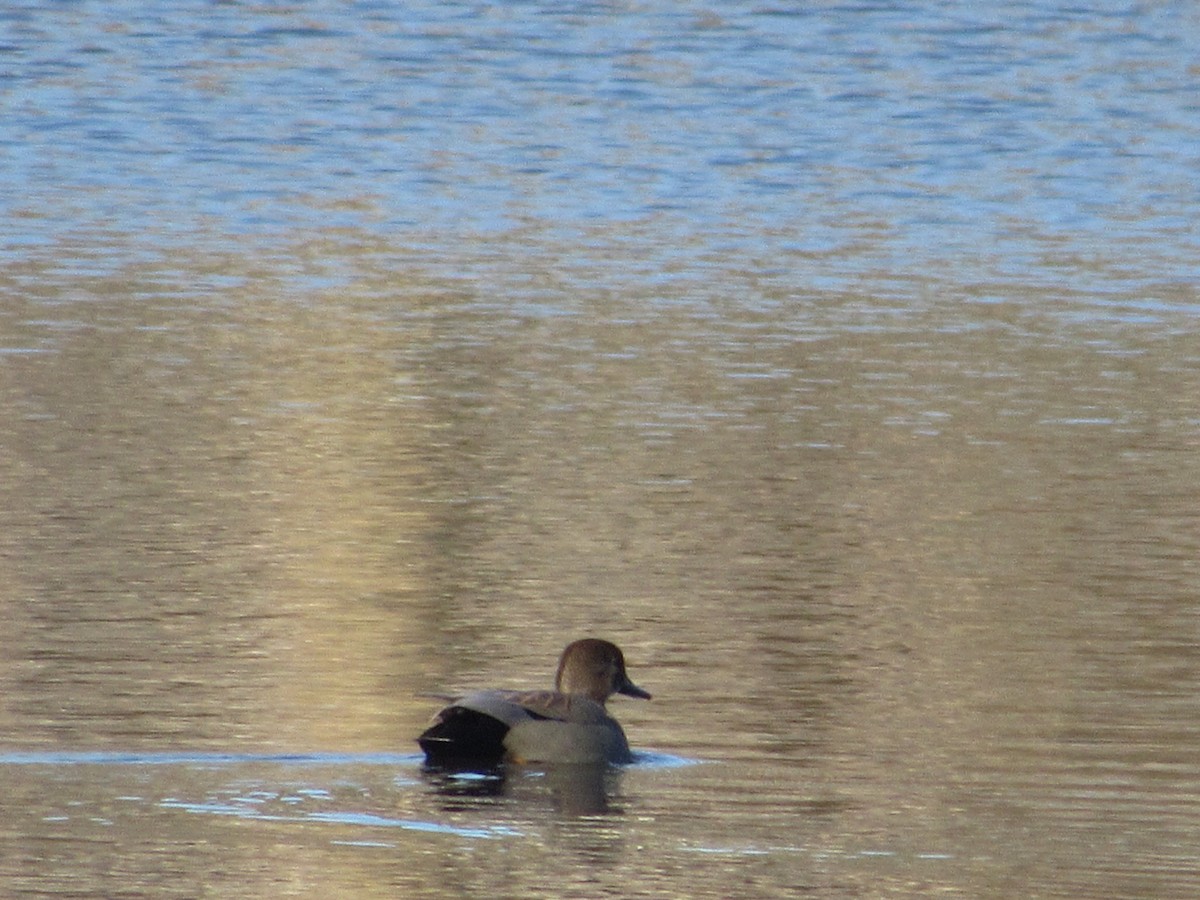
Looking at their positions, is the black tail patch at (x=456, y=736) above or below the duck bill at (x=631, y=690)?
above

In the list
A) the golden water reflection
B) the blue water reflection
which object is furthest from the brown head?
the blue water reflection

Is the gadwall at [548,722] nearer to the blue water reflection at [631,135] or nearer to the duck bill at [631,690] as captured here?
the duck bill at [631,690]

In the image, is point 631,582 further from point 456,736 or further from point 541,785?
point 456,736

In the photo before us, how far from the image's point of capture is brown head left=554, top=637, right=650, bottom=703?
322 inches

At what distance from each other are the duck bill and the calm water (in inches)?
6.4

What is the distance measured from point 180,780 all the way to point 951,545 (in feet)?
12.1

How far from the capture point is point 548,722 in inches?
317

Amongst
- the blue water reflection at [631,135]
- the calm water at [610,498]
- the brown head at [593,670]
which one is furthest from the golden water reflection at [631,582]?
the blue water reflection at [631,135]

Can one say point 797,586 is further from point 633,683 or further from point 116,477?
point 116,477

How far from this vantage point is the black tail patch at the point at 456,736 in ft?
25.5

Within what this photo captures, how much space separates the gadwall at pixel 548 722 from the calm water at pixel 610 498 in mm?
128

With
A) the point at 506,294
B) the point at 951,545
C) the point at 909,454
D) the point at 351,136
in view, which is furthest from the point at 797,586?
the point at 351,136

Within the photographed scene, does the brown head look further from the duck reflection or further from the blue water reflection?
the blue water reflection

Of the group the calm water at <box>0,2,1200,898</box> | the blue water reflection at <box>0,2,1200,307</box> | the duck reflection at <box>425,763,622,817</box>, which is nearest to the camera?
the calm water at <box>0,2,1200,898</box>
